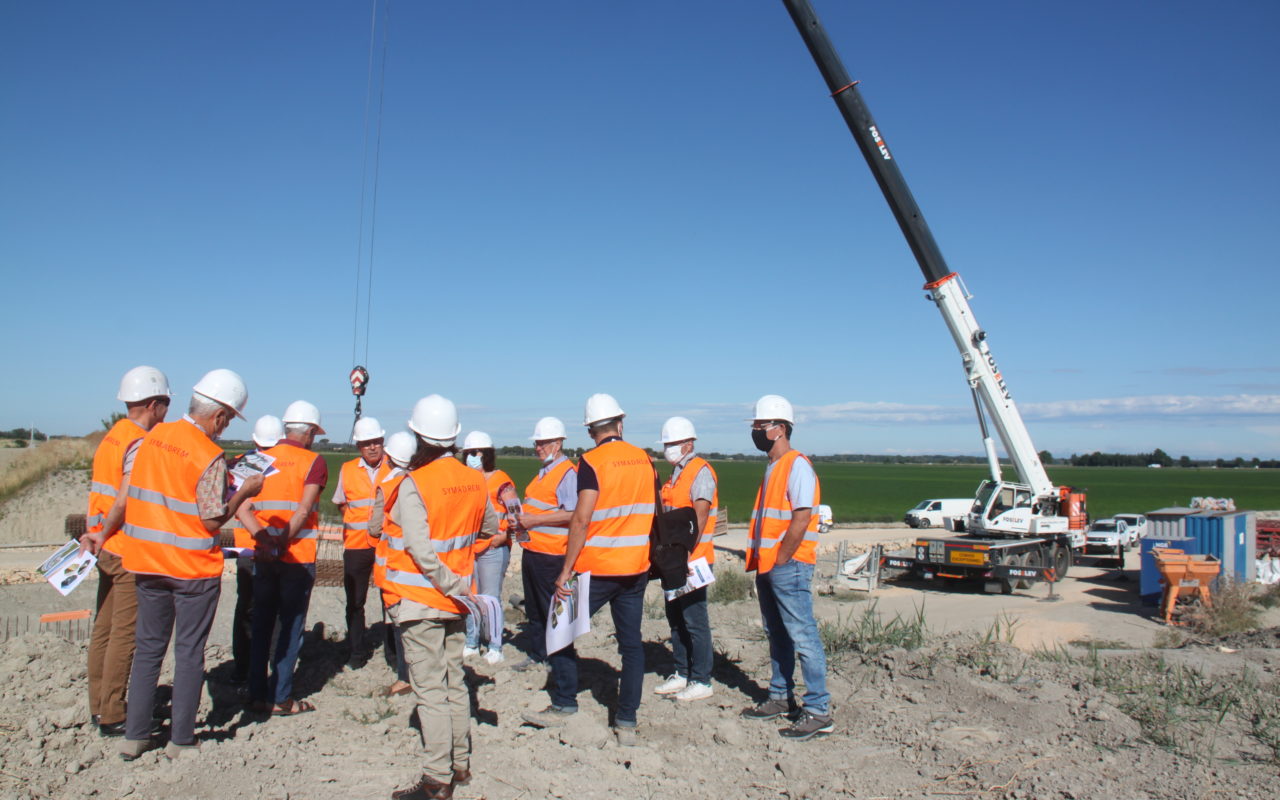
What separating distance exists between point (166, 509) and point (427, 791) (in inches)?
75.3

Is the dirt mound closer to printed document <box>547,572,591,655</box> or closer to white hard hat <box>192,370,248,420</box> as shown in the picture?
white hard hat <box>192,370,248,420</box>

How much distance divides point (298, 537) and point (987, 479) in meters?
13.2

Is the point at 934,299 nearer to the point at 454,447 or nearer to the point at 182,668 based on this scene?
the point at 454,447

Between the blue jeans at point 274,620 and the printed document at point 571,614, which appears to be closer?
the printed document at point 571,614

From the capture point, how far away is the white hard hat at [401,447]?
5.09m

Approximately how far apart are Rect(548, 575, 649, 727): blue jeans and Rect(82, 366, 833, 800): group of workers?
12 mm

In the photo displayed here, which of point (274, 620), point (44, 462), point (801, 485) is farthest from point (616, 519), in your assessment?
point (44, 462)

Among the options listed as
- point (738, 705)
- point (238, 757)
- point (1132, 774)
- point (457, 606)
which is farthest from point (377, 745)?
point (1132, 774)

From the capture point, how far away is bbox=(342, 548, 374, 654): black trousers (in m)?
6.48

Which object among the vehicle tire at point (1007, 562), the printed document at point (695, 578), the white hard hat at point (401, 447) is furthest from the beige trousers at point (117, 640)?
the vehicle tire at point (1007, 562)

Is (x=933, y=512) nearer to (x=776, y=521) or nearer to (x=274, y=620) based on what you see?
(x=776, y=521)

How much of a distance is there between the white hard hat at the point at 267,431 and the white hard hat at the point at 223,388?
52.4 inches

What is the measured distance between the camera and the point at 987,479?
15516 millimetres

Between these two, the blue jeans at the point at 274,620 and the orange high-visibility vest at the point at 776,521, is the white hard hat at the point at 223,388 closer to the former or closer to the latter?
the blue jeans at the point at 274,620
